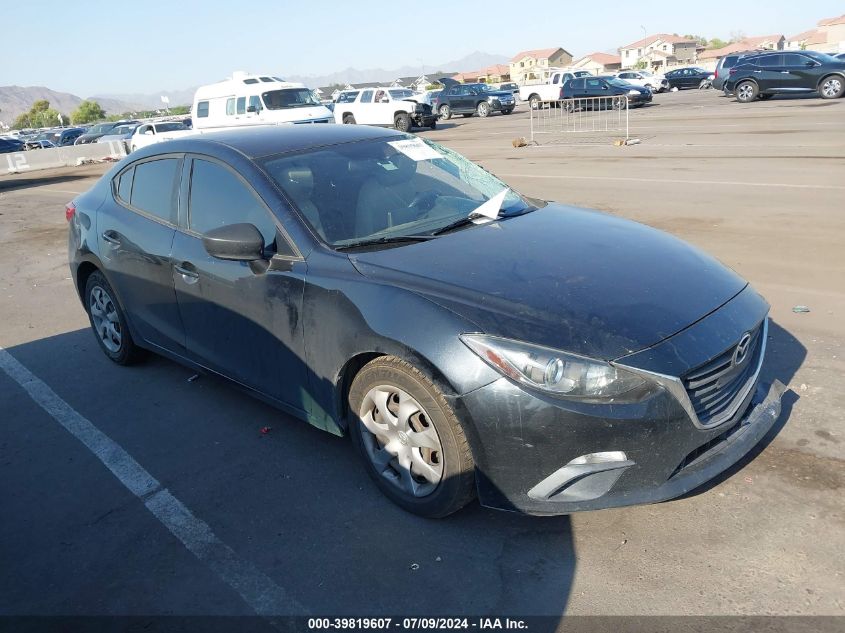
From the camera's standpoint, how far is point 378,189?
4160mm

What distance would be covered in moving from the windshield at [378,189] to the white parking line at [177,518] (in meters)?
1.54

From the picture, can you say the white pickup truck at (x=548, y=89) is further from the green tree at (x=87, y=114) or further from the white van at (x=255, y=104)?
the green tree at (x=87, y=114)

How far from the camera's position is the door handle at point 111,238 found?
5.06 metres

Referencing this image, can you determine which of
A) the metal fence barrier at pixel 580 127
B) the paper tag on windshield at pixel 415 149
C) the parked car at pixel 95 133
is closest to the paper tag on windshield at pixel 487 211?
the paper tag on windshield at pixel 415 149

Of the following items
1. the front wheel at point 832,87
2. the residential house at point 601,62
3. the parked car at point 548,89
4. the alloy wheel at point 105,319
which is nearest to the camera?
the alloy wheel at point 105,319

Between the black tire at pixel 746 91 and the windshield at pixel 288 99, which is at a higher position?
the windshield at pixel 288 99

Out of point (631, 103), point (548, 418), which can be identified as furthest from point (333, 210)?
point (631, 103)

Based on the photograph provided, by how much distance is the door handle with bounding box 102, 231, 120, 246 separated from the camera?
16.6 ft

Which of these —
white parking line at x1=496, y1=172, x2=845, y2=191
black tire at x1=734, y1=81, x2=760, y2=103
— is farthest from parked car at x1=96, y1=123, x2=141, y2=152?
black tire at x1=734, y1=81, x2=760, y2=103

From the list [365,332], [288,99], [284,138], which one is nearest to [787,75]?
[288,99]

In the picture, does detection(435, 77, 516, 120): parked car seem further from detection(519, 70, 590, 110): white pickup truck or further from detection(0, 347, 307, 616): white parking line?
detection(0, 347, 307, 616): white parking line

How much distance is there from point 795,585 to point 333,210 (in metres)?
2.72

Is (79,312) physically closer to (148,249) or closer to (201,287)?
(148,249)

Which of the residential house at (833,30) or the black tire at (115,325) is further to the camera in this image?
the residential house at (833,30)
